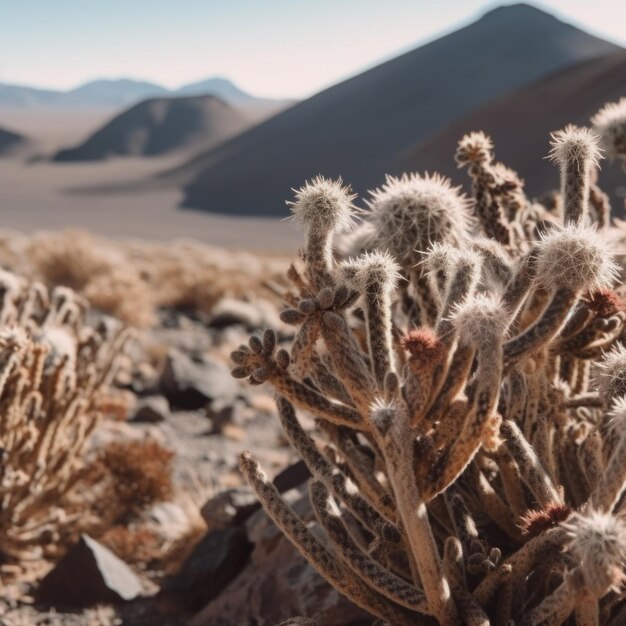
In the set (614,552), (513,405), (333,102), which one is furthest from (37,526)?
(333,102)

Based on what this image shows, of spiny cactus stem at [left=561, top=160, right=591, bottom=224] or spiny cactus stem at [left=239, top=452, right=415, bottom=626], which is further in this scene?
spiny cactus stem at [left=561, top=160, right=591, bottom=224]

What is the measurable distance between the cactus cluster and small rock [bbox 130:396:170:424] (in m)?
4.61

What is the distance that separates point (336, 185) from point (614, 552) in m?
1.24

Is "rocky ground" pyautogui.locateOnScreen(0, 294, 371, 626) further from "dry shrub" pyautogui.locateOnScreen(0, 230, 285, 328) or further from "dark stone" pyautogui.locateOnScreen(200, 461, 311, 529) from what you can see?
"dry shrub" pyautogui.locateOnScreen(0, 230, 285, 328)

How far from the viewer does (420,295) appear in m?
2.78

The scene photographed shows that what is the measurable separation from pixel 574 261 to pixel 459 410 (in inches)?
16.8

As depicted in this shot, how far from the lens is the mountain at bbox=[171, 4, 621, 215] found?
9481 cm

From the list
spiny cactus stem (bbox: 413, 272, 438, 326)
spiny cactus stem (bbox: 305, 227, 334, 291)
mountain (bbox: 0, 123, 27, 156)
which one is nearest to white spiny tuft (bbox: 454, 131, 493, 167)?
spiny cactus stem (bbox: 413, 272, 438, 326)

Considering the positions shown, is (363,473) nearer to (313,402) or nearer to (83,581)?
(313,402)

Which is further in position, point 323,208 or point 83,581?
point 83,581

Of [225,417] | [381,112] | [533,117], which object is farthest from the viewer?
[381,112]

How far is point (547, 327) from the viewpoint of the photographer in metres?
1.99

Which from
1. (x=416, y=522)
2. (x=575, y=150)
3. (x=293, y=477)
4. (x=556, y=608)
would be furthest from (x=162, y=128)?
(x=556, y=608)

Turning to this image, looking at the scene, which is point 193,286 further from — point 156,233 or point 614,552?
point 156,233
